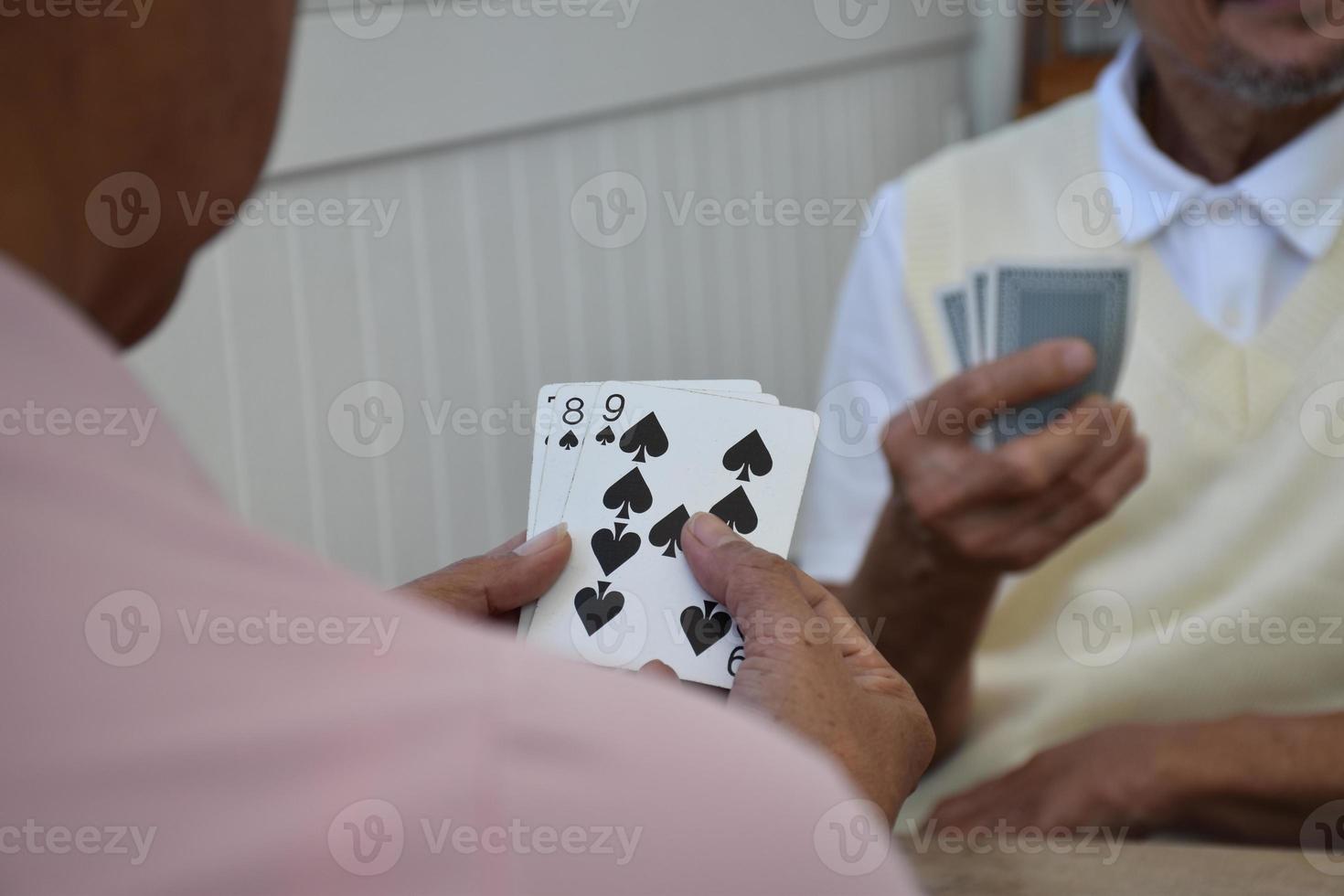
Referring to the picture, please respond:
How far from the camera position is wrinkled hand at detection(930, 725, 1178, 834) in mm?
1394

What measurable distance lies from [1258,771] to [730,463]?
71 centimetres

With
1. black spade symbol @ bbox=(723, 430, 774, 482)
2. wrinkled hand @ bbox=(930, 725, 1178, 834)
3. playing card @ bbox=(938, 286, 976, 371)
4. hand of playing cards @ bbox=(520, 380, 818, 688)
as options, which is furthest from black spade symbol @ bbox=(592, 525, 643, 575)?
playing card @ bbox=(938, 286, 976, 371)

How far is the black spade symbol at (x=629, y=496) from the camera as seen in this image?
1.03 meters

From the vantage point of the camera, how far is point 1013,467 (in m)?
1.51

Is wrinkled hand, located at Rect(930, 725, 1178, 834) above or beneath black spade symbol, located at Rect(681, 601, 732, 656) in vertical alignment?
beneath

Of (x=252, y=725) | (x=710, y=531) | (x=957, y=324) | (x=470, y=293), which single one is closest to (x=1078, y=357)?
(x=957, y=324)

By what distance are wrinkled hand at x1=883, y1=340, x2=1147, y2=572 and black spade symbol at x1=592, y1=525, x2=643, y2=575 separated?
61 centimetres

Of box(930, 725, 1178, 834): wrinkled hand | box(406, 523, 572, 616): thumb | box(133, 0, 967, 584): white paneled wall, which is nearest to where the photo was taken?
box(406, 523, 572, 616): thumb

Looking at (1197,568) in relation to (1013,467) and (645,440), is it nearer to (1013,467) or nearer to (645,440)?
(1013,467)

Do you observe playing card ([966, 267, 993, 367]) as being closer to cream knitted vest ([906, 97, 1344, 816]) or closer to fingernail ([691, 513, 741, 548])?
cream knitted vest ([906, 97, 1344, 816])

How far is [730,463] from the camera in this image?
1.08 metres

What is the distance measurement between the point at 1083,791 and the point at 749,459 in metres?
0.59

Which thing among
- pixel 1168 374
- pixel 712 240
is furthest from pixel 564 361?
pixel 1168 374

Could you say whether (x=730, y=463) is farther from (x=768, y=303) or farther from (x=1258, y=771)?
(x=768, y=303)
